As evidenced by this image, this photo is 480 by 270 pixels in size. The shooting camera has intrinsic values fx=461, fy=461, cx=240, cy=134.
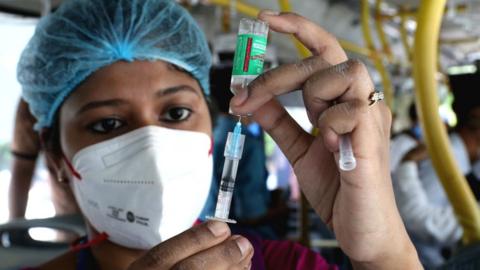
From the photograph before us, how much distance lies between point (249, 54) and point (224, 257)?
318 millimetres

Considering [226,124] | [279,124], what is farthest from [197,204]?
[226,124]

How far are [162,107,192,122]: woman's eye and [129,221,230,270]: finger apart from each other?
0.51m

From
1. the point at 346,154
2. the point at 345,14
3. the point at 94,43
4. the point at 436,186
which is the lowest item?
the point at 436,186

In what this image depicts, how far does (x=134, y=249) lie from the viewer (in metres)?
1.14

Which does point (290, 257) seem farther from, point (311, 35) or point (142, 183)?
point (311, 35)

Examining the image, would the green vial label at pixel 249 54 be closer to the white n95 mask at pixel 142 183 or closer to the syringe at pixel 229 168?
the syringe at pixel 229 168

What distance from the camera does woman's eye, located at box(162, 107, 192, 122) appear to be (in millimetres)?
1135

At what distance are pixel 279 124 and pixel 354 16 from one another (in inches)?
167

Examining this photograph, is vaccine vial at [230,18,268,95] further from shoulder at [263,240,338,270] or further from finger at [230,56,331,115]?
shoulder at [263,240,338,270]

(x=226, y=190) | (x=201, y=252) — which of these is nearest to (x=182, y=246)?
(x=201, y=252)

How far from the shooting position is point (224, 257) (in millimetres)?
651

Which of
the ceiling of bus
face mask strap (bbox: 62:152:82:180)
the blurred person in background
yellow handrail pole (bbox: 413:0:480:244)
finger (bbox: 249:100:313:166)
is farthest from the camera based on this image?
the ceiling of bus

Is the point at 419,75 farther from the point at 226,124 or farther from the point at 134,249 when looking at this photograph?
the point at 226,124

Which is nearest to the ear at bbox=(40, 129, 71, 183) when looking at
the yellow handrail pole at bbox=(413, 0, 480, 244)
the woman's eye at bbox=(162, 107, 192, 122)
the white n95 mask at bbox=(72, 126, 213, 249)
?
the white n95 mask at bbox=(72, 126, 213, 249)
